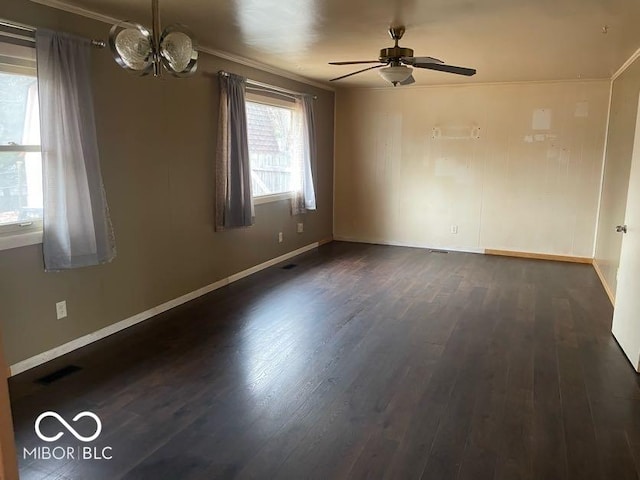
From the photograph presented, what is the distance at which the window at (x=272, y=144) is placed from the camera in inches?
212

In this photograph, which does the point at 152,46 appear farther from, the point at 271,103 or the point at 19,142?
the point at 271,103

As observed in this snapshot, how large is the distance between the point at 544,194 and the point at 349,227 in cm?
285

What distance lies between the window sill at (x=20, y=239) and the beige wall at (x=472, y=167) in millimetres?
5034

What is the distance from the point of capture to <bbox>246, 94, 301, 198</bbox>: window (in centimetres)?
539

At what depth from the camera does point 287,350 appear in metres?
3.39

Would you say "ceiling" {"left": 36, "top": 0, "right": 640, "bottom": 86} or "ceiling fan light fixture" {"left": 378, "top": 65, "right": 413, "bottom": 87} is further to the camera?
"ceiling fan light fixture" {"left": 378, "top": 65, "right": 413, "bottom": 87}

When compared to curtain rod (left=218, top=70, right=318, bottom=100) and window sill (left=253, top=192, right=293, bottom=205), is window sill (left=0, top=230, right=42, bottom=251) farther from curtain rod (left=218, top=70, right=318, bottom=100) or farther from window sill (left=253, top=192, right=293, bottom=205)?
window sill (left=253, top=192, right=293, bottom=205)

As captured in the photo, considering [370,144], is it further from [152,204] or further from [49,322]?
[49,322]

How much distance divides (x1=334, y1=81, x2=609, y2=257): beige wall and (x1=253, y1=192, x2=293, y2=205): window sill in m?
1.61

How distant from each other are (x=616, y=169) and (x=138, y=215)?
15.8 ft

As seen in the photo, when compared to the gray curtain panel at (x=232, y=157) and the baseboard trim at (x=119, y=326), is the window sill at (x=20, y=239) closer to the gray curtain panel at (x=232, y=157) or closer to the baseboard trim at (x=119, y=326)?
the baseboard trim at (x=119, y=326)

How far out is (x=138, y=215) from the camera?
3818 millimetres

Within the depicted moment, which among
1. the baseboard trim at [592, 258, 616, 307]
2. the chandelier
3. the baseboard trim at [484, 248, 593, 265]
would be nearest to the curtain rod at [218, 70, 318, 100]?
the chandelier

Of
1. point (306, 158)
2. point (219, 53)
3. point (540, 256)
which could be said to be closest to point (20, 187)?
point (219, 53)
